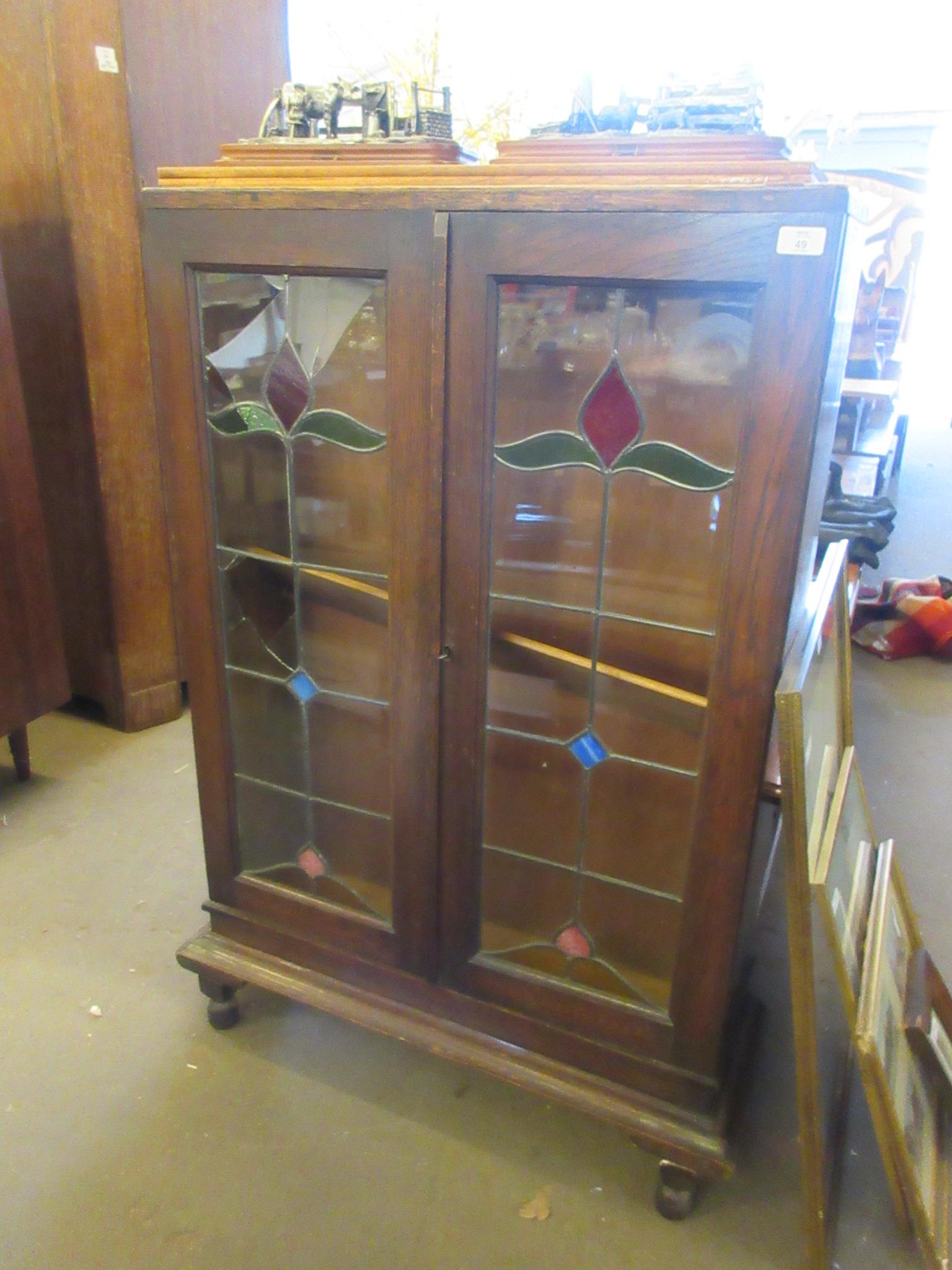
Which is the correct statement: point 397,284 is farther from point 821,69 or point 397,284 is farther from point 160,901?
point 821,69

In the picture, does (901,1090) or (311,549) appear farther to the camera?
(311,549)

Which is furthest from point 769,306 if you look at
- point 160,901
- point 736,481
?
point 160,901

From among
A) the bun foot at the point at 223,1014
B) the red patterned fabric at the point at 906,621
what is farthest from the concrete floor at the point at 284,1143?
the red patterned fabric at the point at 906,621

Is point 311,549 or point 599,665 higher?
point 311,549

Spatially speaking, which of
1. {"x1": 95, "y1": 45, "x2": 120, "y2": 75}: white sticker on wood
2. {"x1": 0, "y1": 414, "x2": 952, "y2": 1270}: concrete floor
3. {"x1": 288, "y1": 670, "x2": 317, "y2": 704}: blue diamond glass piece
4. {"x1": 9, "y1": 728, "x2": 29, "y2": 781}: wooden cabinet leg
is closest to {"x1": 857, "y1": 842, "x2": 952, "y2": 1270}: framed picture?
{"x1": 0, "y1": 414, "x2": 952, "y2": 1270}: concrete floor

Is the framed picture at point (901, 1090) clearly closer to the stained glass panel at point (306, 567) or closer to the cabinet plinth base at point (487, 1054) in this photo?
the cabinet plinth base at point (487, 1054)

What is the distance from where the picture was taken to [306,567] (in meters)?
1.32

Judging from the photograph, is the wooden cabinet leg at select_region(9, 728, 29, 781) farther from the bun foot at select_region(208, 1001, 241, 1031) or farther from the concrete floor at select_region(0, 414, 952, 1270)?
the bun foot at select_region(208, 1001, 241, 1031)

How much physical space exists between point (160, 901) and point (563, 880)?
1.04m

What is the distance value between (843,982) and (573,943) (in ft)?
1.22

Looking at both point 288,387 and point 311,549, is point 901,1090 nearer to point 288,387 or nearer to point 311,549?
point 311,549

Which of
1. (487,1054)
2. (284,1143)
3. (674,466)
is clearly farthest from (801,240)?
(284,1143)

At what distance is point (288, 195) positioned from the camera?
112 centimetres

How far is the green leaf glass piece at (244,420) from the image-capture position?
1271 mm
